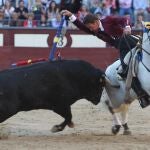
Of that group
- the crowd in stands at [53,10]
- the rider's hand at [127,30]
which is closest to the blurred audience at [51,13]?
the crowd in stands at [53,10]

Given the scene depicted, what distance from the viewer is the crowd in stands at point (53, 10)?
15562mm

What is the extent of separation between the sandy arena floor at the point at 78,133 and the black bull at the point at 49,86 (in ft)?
1.09

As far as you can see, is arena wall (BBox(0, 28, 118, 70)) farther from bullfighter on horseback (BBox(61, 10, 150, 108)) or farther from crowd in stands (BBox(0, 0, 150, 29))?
bullfighter on horseback (BBox(61, 10, 150, 108))

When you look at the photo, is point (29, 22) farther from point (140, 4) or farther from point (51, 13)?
point (140, 4)

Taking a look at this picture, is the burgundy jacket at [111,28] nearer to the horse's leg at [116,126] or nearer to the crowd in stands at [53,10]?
the horse's leg at [116,126]

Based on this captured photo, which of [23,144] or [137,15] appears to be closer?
[23,144]

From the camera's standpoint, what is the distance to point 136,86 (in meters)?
7.43

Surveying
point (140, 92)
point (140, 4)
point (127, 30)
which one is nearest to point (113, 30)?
point (127, 30)

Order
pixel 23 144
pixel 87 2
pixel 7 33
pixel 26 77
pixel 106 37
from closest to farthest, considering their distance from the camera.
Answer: pixel 23 144 → pixel 26 77 → pixel 106 37 → pixel 7 33 → pixel 87 2

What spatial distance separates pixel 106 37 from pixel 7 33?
7.59 m

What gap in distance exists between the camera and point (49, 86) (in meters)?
7.45

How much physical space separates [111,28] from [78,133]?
141 cm

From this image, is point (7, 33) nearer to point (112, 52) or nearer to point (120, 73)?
point (112, 52)

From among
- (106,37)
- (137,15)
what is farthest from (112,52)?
(106,37)
